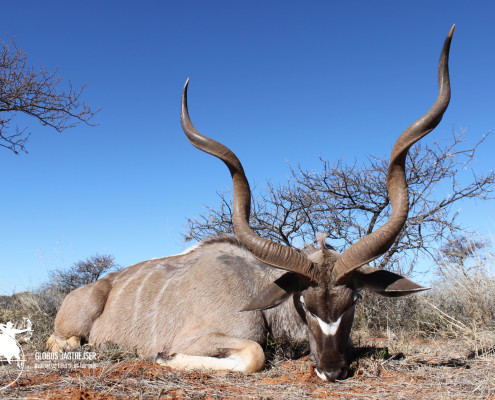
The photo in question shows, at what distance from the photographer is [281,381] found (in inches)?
139

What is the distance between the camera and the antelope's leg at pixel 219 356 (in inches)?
151

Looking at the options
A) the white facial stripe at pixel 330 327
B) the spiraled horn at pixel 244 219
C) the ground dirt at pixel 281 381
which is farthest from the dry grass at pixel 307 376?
the spiraled horn at pixel 244 219

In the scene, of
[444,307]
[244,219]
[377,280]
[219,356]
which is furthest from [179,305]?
[444,307]

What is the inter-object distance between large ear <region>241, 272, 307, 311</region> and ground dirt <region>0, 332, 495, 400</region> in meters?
0.55

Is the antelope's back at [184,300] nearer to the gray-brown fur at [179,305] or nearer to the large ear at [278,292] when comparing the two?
the gray-brown fur at [179,305]

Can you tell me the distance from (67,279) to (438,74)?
34.5 feet

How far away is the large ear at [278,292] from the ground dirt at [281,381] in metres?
0.55

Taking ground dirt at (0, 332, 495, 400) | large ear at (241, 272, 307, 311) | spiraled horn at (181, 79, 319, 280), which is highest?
spiraled horn at (181, 79, 319, 280)

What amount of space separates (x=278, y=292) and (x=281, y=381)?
0.75 metres

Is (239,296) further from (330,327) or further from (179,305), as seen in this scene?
(330,327)

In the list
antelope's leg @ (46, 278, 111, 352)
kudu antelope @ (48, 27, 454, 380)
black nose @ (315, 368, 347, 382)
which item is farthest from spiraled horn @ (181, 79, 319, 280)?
antelope's leg @ (46, 278, 111, 352)

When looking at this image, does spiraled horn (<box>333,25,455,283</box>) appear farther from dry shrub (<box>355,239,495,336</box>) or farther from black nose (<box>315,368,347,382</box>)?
dry shrub (<box>355,239,495,336</box>)

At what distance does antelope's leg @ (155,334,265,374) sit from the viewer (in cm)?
384

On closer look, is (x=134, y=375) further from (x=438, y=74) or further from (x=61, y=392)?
(x=438, y=74)
